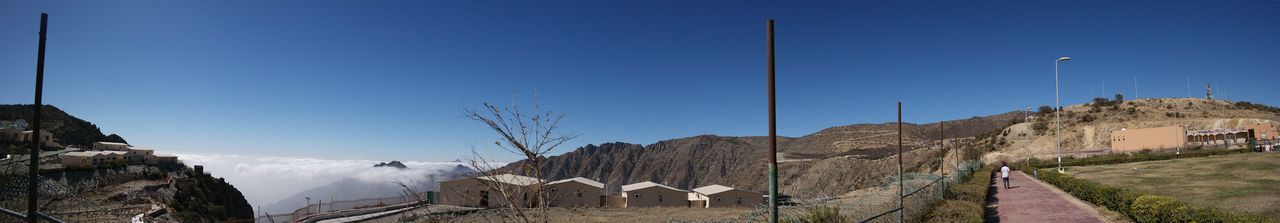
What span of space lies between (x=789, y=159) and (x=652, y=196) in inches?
2334

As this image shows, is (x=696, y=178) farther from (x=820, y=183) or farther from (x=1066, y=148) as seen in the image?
(x=1066, y=148)

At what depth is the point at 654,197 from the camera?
45031 mm

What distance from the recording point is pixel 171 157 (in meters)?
81.6

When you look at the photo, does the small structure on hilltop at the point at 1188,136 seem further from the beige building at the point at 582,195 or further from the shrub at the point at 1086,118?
the beige building at the point at 582,195

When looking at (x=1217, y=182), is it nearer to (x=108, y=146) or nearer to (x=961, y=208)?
(x=961, y=208)

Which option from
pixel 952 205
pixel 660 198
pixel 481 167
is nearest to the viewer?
pixel 481 167

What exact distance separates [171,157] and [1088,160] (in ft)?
347

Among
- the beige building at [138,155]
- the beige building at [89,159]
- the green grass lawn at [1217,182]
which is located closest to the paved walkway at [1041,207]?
the green grass lawn at [1217,182]

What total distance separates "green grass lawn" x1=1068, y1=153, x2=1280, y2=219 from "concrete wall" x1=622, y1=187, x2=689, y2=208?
88.6 feet

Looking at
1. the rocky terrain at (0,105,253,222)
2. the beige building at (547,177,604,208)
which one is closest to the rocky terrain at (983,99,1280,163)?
the beige building at (547,177,604,208)

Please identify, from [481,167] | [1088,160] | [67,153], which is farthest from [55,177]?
A: [1088,160]

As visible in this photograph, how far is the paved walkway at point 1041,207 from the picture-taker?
14125 millimetres

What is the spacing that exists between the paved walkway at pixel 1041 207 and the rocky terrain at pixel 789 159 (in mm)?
27668

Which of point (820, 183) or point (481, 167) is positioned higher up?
point (481, 167)
